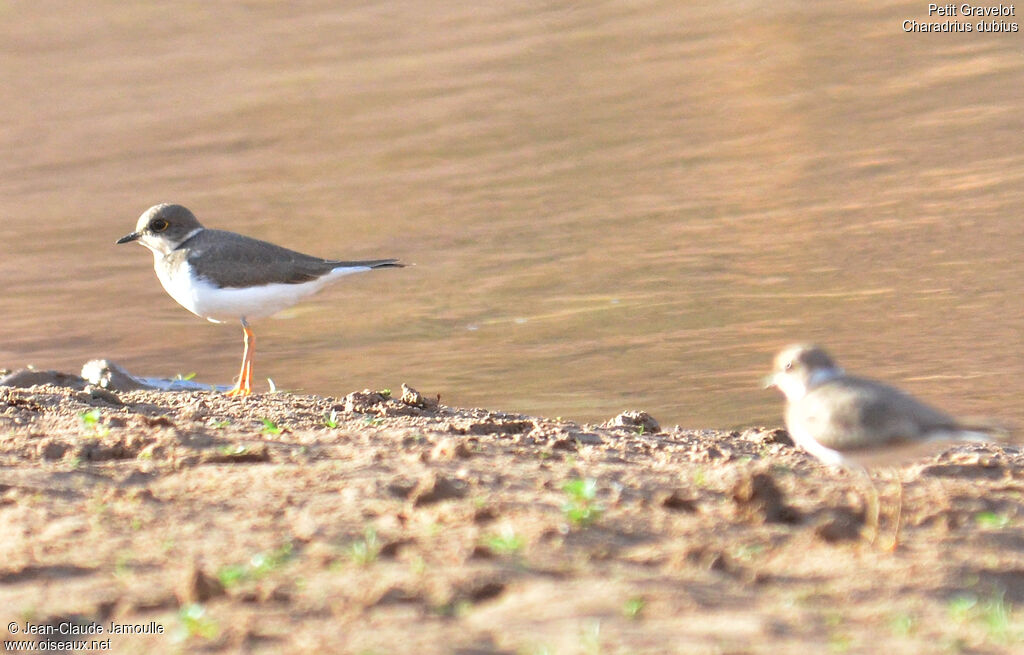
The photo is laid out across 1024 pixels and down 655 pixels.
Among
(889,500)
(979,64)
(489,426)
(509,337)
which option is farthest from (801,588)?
(979,64)

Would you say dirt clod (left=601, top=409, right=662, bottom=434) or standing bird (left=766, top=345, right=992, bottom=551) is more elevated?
standing bird (left=766, top=345, right=992, bottom=551)

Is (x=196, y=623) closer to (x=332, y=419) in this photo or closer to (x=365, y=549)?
(x=365, y=549)

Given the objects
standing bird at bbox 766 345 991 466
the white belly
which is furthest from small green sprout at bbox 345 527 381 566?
the white belly

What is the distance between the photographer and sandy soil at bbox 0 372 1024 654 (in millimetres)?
4477

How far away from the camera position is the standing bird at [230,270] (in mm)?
9188

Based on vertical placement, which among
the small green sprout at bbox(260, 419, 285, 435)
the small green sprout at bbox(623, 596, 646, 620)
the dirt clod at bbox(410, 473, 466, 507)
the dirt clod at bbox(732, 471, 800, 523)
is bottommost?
the small green sprout at bbox(623, 596, 646, 620)

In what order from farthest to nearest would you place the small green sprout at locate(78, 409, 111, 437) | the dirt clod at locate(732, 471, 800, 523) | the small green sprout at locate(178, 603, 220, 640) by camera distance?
the small green sprout at locate(78, 409, 111, 437)
the dirt clod at locate(732, 471, 800, 523)
the small green sprout at locate(178, 603, 220, 640)

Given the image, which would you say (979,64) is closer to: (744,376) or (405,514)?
(744,376)

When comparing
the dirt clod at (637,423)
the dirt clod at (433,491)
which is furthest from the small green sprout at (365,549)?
the dirt clod at (637,423)

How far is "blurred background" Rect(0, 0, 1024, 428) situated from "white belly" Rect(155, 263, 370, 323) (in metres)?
0.71

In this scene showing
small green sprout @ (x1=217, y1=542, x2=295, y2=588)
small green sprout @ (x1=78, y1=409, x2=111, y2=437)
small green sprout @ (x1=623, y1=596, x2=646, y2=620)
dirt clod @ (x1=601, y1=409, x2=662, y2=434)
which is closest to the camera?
small green sprout @ (x1=623, y1=596, x2=646, y2=620)

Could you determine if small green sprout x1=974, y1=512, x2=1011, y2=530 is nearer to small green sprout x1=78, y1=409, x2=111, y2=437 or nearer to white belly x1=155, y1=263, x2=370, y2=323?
small green sprout x1=78, y1=409, x2=111, y2=437

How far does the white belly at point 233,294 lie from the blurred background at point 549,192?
71cm

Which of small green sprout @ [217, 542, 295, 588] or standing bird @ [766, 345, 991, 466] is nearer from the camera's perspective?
small green sprout @ [217, 542, 295, 588]
